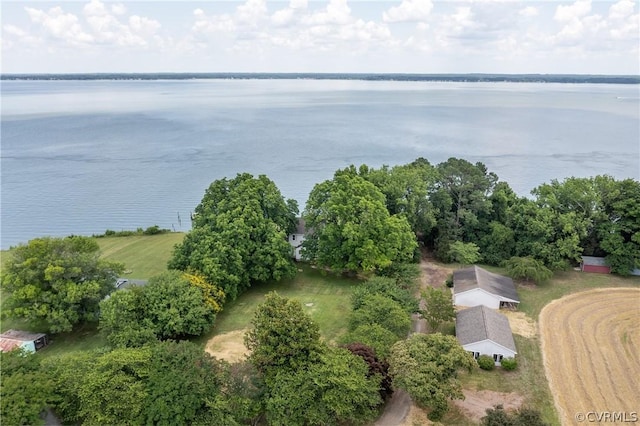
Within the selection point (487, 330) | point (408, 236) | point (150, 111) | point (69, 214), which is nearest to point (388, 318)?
point (487, 330)

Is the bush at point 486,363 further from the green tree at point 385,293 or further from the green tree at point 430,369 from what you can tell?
the green tree at point 385,293

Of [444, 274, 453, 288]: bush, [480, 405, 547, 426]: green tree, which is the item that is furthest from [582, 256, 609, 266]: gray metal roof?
[480, 405, 547, 426]: green tree

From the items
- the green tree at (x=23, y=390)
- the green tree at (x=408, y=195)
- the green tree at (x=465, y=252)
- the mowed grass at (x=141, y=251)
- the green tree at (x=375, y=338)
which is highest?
the green tree at (x=408, y=195)

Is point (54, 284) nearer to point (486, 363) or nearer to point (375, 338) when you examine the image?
point (375, 338)

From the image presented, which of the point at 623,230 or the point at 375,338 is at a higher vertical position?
the point at 623,230

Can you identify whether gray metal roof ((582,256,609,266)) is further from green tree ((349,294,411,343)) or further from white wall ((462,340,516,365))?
green tree ((349,294,411,343))

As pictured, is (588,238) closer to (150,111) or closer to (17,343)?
(17,343)

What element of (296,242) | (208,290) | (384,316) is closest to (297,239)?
(296,242)

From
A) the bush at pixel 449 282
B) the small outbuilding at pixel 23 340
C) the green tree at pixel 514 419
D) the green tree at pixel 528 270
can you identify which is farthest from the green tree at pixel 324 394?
the green tree at pixel 528 270
